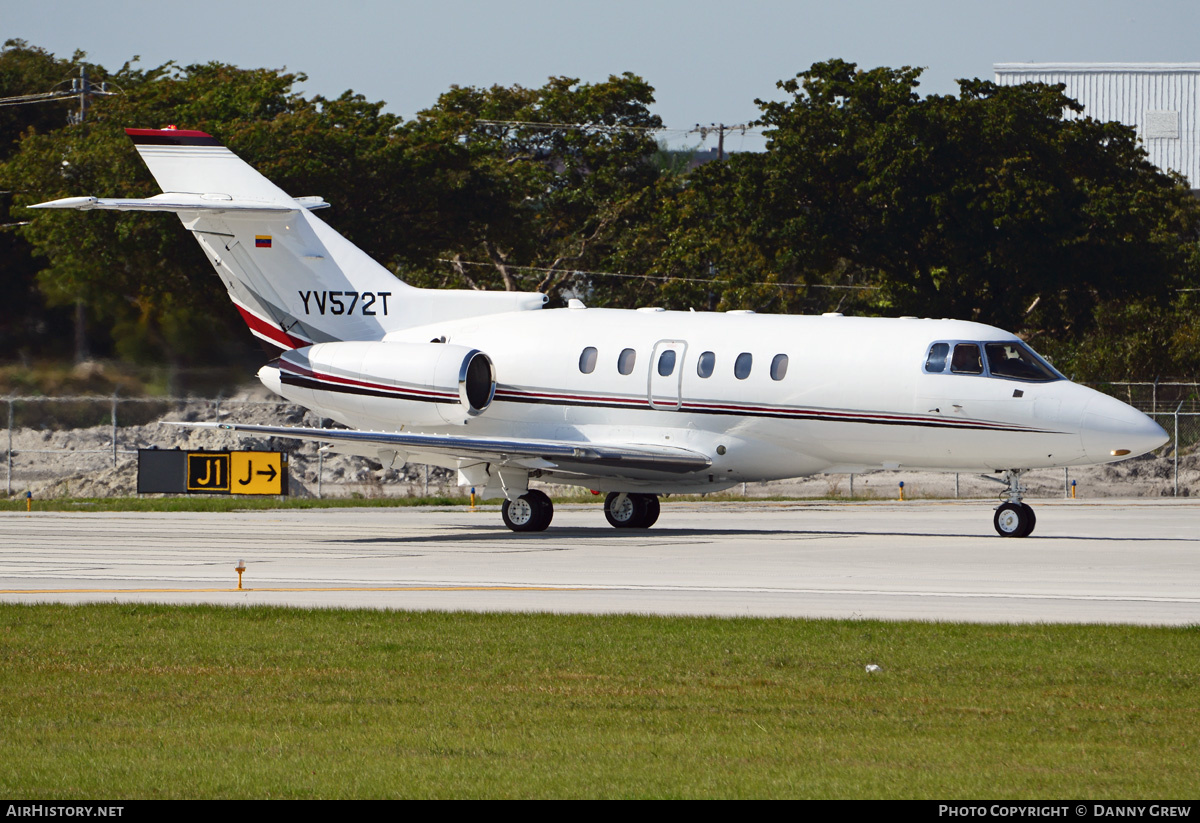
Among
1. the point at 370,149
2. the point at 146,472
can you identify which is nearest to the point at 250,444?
the point at 146,472

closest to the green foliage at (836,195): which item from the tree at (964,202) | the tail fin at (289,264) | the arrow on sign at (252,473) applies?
the tree at (964,202)

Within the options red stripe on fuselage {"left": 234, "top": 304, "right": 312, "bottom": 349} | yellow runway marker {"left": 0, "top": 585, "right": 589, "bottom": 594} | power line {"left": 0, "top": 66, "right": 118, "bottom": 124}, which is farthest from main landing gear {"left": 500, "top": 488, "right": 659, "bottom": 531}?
power line {"left": 0, "top": 66, "right": 118, "bottom": 124}

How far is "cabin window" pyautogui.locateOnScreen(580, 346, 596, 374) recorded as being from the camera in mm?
27422

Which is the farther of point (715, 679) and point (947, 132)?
point (947, 132)

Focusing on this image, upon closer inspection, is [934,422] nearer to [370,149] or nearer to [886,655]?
[886,655]

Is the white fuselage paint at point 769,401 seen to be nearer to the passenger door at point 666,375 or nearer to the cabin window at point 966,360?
the passenger door at point 666,375

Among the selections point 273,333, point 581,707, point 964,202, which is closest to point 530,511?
point 273,333

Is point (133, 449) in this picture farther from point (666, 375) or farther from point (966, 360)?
point (966, 360)

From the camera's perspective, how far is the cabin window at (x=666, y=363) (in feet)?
87.8

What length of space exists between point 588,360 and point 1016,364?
7.21 meters

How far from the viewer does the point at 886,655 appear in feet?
41.6

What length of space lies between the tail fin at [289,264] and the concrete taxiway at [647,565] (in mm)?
3958

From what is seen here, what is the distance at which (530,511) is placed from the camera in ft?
90.9
